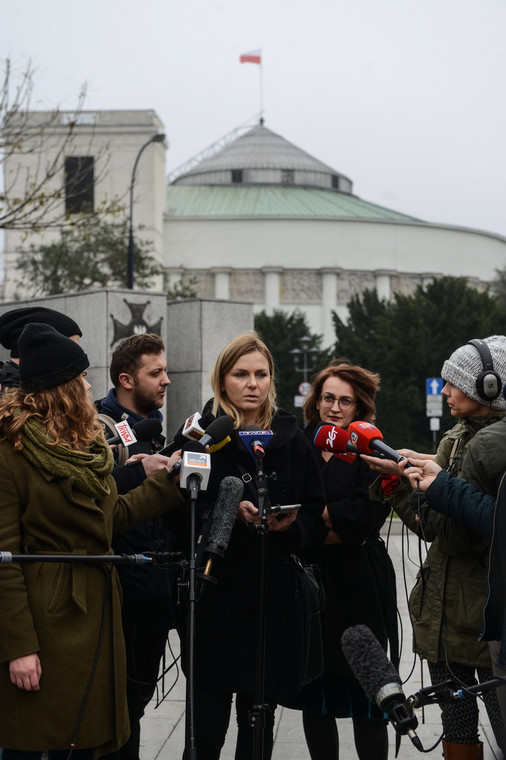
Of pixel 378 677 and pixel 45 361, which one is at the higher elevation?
pixel 45 361

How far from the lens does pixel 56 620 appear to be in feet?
12.4

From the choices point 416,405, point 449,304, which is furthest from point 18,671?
point 449,304

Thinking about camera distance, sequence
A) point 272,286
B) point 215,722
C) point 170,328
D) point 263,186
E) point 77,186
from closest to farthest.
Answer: point 215,722, point 170,328, point 77,186, point 272,286, point 263,186

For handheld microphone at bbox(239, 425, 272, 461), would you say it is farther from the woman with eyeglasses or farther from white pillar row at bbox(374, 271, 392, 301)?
white pillar row at bbox(374, 271, 392, 301)

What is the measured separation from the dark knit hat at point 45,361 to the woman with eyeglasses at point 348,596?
Result: 1.47 m

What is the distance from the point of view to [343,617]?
5156mm

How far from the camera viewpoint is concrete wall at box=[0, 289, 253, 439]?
1387cm

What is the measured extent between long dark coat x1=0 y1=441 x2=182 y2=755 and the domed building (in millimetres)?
75527

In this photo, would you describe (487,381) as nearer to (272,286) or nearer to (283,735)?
(283,735)

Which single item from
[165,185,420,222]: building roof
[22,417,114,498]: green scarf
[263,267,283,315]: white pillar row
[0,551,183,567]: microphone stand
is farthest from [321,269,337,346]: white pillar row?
[0,551,183,567]: microphone stand

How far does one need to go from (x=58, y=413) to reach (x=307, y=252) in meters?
80.9

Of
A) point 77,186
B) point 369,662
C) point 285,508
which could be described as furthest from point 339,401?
point 77,186

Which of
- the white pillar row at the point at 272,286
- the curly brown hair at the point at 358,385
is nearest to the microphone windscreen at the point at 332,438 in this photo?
the curly brown hair at the point at 358,385

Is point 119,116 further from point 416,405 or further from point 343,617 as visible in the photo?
point 343,617
